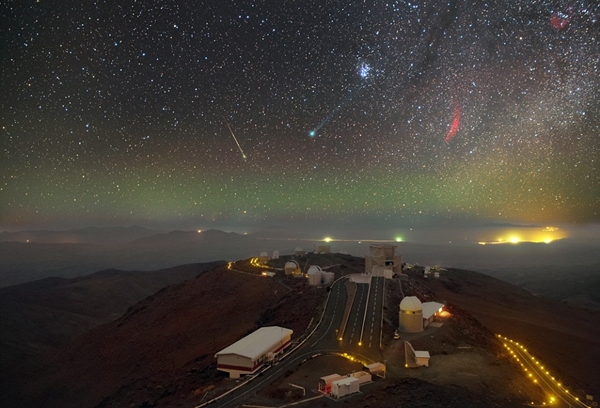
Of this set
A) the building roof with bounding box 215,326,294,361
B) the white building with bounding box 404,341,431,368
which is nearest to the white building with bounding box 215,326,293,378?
the building roof with bounding box 215,326,294,361

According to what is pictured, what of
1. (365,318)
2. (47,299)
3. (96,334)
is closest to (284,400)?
(365,318)

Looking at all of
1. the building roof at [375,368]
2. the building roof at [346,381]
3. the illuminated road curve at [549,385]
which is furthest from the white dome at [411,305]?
the building roof at [346,381]

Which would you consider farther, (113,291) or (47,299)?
(113,291)

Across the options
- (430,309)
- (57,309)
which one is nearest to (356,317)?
(430,309)

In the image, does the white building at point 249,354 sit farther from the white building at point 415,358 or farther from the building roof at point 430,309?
the building roof at point 430,309

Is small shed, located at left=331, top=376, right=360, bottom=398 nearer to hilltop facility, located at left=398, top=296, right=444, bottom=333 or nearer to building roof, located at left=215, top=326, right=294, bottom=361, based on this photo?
building roof, located at left=215, top=326, right=294, bottom=361

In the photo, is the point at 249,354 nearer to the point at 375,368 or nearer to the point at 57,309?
the point at 375,368

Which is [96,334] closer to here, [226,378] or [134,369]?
[134,369]
